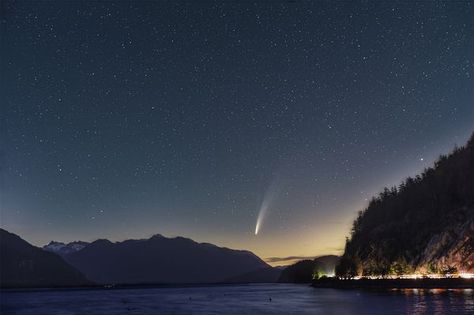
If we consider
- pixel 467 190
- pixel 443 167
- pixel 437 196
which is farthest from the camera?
pixel 443 167

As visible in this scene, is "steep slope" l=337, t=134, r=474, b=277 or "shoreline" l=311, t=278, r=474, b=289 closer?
"shoreline" l=311, t=278, r=474, b=289

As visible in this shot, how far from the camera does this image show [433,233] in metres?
157

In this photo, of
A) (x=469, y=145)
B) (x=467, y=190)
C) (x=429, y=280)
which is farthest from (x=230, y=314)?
(x=469, y=145)

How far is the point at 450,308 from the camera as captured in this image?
240 ft

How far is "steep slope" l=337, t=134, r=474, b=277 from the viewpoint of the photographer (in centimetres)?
13950

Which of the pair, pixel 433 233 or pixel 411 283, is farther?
pixel 433 233

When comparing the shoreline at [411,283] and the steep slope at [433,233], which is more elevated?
the steep slope at [433,233]

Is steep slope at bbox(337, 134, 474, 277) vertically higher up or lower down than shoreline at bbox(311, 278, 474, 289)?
higher up

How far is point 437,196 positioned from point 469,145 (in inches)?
890

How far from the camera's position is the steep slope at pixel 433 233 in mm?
139500

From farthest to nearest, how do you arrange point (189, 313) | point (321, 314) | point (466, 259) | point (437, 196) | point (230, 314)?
point (437, 196), point (466, 259), point (189, 313), point (230, 314), point (321, 314)

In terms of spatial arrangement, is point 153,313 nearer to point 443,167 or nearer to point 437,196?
point 437,196

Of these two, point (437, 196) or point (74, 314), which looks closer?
point (74, 314)

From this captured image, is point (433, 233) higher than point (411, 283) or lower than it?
higher
